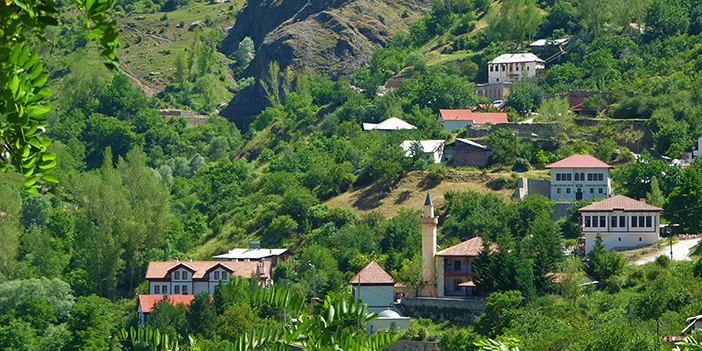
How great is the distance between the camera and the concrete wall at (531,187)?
6869cm

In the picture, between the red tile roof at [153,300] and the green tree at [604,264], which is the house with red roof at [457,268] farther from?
the red tile roof at [153,300]

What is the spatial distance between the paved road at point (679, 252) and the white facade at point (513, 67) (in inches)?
1430

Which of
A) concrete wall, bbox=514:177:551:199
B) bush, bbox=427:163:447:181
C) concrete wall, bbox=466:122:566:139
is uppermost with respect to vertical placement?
concrete wall, bbox=466:122:566:139

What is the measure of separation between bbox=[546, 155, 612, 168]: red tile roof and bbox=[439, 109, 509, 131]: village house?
13040 millimetres

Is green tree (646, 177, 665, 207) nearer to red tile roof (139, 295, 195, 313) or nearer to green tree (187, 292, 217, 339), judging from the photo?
green tree (187, 292, 217, 339)

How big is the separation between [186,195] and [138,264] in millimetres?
18408

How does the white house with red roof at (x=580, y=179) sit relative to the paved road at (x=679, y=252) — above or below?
above

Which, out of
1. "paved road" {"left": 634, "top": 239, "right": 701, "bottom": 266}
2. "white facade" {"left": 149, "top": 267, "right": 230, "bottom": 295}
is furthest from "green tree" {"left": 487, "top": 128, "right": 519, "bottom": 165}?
"white facade" {"left": 149, "top": 267, "right": 230, "bottom": 295}

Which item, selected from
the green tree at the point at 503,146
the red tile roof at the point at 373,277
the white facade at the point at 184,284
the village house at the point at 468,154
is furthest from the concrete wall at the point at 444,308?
the village house at the point at 468,154

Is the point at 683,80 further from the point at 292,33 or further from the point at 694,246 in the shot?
the point at 292,33

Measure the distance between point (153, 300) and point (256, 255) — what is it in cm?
746

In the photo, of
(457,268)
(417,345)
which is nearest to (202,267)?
(457,268)

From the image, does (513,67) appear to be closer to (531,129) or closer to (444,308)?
(531,129)

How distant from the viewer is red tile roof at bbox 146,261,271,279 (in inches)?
2682
